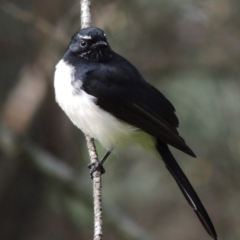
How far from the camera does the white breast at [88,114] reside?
4.74m

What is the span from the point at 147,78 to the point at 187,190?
200 centimetres

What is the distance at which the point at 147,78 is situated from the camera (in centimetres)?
675

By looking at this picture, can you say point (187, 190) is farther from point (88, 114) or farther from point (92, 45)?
point (92, 45)

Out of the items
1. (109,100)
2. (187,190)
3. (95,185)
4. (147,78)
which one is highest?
(147,78)

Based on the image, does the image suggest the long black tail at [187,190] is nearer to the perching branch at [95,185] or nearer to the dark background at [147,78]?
the perching branch at [95,185]

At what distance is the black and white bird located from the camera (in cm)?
475

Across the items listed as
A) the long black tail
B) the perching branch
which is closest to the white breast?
the perching branch

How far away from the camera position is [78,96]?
15.5ft

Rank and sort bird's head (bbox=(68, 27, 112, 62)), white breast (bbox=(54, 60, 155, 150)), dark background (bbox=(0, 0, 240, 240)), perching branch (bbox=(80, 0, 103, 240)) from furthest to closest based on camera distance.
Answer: dark background (bbox=(0, 0, 240, 240))
bird's head (bbox=(68, 27, 112, 62))
white breast (bbox=(54, 60, 155, 150))
perching branch (bbox=(80, 0, 103, 240))

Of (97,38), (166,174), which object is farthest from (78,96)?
(166,174)

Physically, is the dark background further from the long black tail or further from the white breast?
the white breast

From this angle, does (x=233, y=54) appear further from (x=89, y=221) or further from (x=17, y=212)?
(x=17, y=212)

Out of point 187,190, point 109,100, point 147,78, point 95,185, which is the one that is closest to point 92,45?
point 109,100

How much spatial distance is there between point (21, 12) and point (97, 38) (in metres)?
1.58
